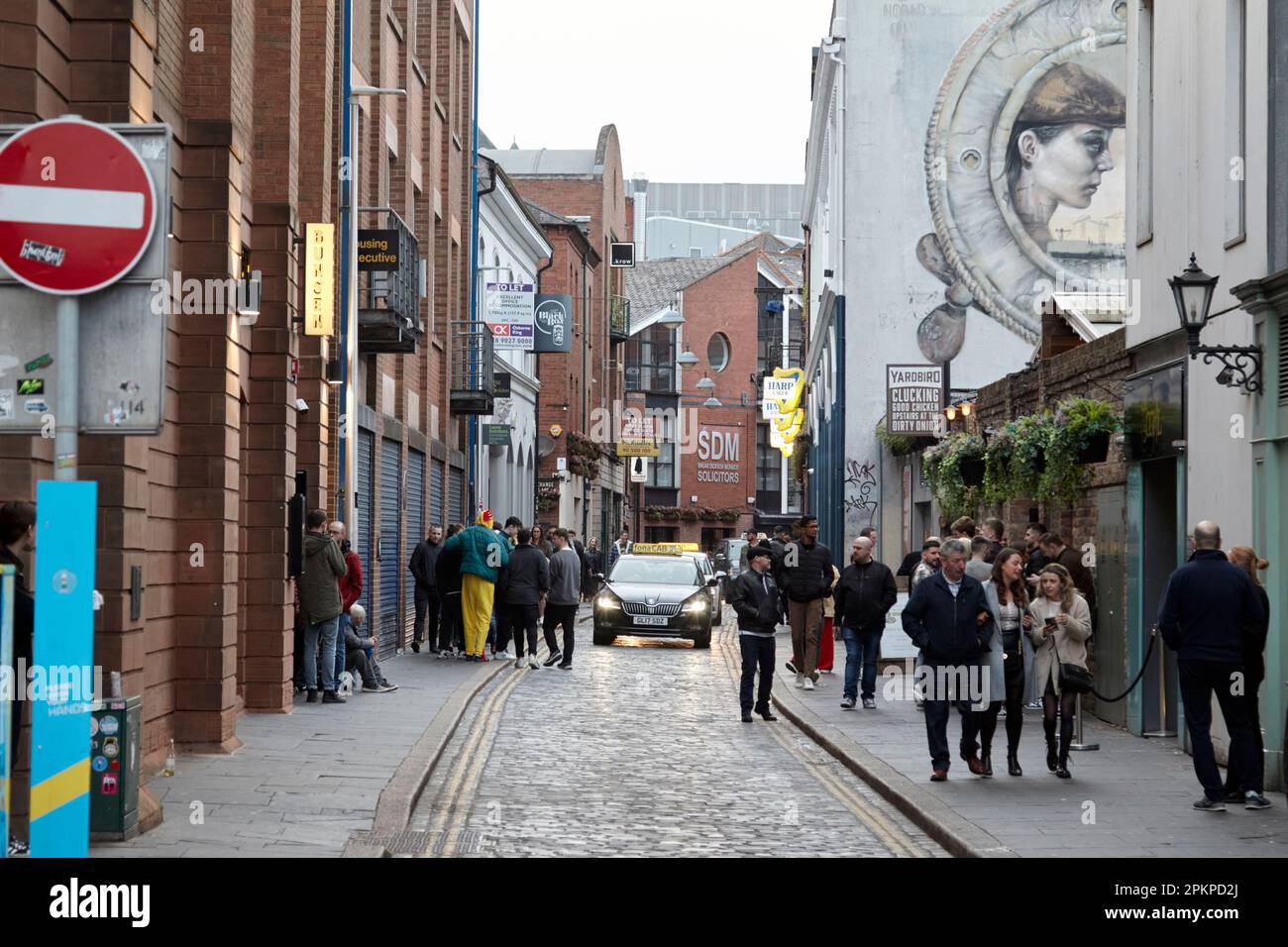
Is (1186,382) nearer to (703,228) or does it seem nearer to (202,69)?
(202,69)

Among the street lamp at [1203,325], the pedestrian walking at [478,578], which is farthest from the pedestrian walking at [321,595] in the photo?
the street lamp at [1203,325]

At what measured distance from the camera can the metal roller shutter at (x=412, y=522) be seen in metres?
27.5

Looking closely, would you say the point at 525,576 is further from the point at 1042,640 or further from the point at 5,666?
→ the point at 5,666

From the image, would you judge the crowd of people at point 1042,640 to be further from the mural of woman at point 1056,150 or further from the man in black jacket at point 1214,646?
the mural of woman at point 1056,150

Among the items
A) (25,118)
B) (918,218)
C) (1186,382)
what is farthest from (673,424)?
(25,118)

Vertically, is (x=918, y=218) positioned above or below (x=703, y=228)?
below

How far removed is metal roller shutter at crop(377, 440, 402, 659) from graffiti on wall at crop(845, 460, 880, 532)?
40.3ft

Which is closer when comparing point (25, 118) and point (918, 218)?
point (25, 118)

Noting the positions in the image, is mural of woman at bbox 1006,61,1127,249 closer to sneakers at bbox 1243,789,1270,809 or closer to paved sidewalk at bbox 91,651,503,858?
paved sidewalk at bbox 91,651,503,858

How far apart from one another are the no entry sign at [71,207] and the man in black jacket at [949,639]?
27.2ft

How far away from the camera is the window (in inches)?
3275

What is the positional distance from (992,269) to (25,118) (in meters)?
28.7

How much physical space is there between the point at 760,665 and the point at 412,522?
11473 millimetres
